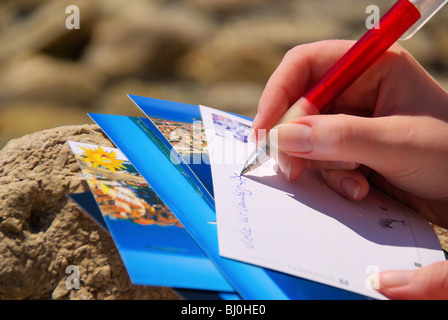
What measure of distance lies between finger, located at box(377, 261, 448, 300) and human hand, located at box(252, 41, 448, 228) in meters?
0.12

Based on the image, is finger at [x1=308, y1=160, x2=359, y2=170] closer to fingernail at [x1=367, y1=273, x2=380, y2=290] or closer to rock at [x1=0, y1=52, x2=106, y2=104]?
fingernail at [x1=367, y1=273, x2=380, y2=290]

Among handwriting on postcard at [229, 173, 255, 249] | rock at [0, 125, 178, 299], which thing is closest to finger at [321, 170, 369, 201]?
handwriting on postcard at [229, 173, 255, 249]

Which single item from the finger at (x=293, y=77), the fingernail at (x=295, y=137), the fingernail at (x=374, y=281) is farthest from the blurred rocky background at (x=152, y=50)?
the fingernail at (x=374, y=281)

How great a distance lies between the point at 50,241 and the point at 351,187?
0.98ft

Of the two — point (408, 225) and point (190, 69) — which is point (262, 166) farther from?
point (190, 69)

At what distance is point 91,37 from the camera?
0.97 metres

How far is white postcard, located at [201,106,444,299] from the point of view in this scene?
12.1 inches

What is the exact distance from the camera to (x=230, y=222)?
0.34 metres

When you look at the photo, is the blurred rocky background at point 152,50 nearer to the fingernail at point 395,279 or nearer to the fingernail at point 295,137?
the fingernail at point 295,137

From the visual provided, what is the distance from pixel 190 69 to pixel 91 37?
253mm

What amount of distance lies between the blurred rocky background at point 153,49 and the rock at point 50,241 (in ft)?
1.58

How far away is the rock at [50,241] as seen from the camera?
336mm
